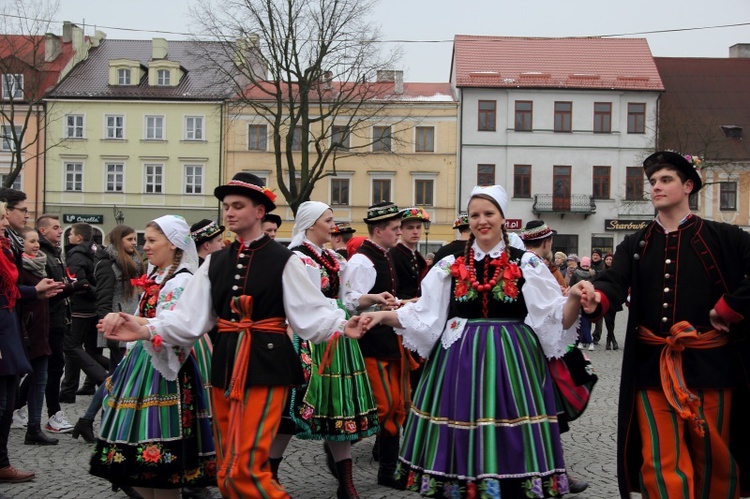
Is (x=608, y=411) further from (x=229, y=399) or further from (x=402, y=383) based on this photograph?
(x=229, y=399)

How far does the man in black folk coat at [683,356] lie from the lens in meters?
4.57

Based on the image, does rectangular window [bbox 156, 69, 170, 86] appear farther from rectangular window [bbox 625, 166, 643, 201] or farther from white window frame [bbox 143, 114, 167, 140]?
rectangular window [bbox 625, 166, 643, 201]

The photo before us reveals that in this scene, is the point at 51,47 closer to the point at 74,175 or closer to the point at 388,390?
the point at 74,175

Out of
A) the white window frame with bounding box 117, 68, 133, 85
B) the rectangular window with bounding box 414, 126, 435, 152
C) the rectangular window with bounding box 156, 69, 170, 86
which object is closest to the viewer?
the rectangular window with bounding box 414, 126, 435, 152

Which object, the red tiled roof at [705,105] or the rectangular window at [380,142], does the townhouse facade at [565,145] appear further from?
the rectangular window at [380,142]

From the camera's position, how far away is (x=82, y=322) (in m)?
9.63

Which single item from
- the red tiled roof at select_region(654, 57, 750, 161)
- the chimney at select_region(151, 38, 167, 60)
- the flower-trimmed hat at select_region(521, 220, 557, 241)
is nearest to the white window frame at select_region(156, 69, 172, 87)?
the chimney at select_region(151, 38, 167, 60)

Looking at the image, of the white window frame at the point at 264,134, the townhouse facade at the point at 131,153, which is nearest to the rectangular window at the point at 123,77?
the townhouse facade at the point at 131,153

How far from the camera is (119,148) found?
44.9 m

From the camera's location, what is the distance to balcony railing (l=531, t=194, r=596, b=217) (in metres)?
43.0

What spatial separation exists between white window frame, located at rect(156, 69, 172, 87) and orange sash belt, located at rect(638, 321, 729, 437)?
4374 cm

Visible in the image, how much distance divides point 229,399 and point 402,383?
2690 mm

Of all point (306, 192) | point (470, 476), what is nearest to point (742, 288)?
point (470, 476)

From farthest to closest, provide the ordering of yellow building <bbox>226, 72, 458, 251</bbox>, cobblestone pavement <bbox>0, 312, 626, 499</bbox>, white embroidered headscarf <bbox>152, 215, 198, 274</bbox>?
yellow building <bbox>226, 72, 458, 251</bbox> → cobblestone pavement <bbox>0, 312, 626, 499</bbox> → white embroidered headscarf <bbox>152, 215, 198, 274</bbox>
